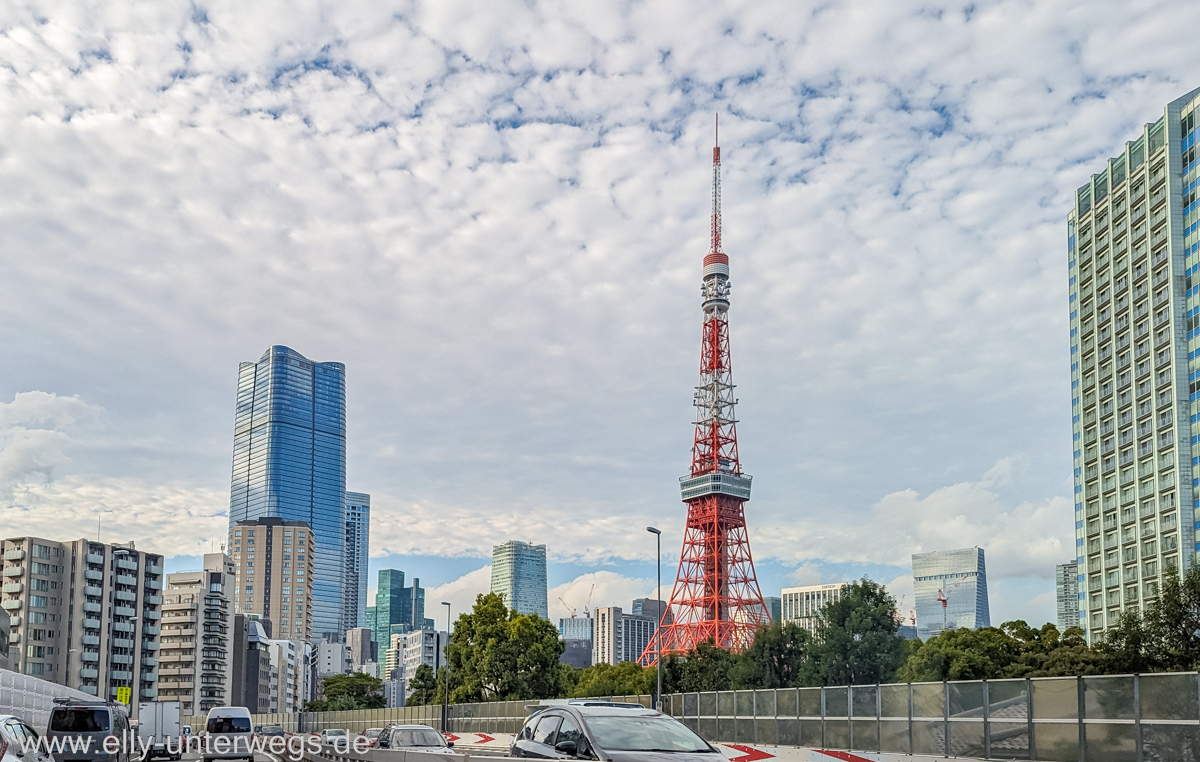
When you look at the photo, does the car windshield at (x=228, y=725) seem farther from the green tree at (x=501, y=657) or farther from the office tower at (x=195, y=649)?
the office tower at (x=195, y=649)

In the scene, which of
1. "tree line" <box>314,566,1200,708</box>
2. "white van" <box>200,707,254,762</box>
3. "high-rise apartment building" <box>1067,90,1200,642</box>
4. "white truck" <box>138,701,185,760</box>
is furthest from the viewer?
"high-rise apartment building" <box>1067,90,1200,642</box>


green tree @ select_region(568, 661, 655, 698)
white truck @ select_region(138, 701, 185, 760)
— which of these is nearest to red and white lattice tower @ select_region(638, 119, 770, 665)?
green tree @ select_region(568, 661, 655, 698)

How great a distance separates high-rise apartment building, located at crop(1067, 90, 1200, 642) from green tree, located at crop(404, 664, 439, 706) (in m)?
69.5

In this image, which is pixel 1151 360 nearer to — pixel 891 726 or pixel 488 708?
pixel 488 708

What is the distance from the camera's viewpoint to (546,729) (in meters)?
17.9

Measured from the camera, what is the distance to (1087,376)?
154 m

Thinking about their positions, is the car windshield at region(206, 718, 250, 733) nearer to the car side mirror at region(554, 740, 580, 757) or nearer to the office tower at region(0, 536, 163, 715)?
the car side mirror at region(554, 740, 580, 757)

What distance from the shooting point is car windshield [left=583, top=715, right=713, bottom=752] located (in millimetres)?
15930

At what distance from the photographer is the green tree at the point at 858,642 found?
7006cm

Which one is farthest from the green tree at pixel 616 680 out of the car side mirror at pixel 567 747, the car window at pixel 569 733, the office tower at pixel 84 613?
the car side mirror at pixel 567 747

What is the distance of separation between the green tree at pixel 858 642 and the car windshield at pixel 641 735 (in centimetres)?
5484

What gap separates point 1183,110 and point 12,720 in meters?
138

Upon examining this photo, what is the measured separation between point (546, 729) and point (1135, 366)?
13697 centimetres

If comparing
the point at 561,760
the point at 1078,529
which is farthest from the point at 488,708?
the point at 1078,529
